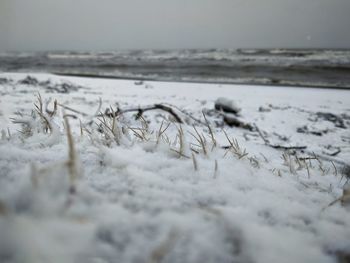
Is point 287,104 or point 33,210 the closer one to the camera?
point 33,210

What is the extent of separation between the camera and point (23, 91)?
7.39 meters

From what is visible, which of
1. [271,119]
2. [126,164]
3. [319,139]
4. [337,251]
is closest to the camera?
[337,251]

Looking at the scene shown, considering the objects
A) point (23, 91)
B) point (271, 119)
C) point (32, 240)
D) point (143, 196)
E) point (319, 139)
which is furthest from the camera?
point (23, 91)

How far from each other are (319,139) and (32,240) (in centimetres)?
528

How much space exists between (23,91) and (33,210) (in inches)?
310

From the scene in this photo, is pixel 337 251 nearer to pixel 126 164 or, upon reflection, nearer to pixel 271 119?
pixel 126 164

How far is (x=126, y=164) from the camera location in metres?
0.91

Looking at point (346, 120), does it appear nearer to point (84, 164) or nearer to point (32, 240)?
point (84, 164)

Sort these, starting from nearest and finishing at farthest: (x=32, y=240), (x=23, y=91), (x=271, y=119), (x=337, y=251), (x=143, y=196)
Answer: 1. (x=32, y=240)
2. (x=337, y=251)
3. (x=143, y=196)
4. (x=271, y=119)
5. (x=23, y=91)

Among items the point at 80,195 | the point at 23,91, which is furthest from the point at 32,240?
the point at 23,91

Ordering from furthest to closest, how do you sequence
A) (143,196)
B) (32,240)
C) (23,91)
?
(23,91) < (143,196) < (32,240)

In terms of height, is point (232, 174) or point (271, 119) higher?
point (232, 174)

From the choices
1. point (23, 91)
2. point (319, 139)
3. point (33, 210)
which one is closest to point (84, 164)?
point (33, 210)

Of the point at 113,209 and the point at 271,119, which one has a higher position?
the point at 113,209
